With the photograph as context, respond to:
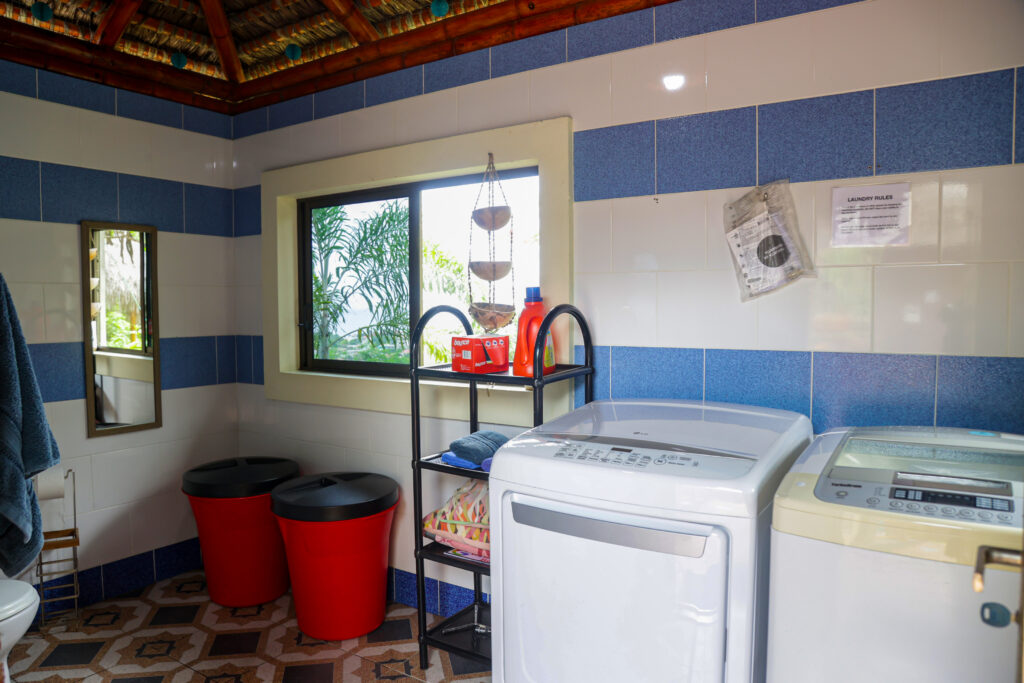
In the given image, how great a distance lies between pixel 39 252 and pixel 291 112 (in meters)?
1.16

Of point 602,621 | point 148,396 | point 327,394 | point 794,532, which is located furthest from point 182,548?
point 794,532

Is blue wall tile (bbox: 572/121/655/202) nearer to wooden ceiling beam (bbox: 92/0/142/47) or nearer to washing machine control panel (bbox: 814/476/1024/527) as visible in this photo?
washing machine control panel (bbox: 814/476/1024/527)

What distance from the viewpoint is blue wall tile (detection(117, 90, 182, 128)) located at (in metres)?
2.84

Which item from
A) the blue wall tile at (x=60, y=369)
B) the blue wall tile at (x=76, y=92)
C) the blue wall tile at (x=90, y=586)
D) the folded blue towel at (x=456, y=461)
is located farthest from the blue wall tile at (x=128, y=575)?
the blue wall tile at (x=76, y=92)

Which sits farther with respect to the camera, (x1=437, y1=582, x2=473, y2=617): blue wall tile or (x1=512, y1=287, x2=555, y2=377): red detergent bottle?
(x1=437, y1=582, x2=473, y2=617): blue wall tile

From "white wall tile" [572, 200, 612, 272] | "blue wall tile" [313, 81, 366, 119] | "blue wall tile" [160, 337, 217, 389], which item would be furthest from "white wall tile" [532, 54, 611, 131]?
"blue wall tile" [160, 337, 217, 389]

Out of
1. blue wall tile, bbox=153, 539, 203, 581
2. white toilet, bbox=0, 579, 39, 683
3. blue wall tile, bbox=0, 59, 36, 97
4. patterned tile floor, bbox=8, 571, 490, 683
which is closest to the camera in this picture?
white toilet, bbox=0, 579, 39, 683

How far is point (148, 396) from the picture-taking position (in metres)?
2.94

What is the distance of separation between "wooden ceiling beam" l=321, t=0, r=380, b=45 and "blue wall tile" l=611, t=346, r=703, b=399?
1.60 metres

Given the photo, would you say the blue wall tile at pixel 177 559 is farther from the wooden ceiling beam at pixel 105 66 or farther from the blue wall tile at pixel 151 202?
the wooden ceiling beam at pixel 105 66

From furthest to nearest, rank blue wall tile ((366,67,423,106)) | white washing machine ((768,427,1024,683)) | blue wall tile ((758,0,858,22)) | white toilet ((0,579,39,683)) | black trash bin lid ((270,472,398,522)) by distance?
blue wall tile ((366,67,423,106))
black trash bin lid ((270,472,398,522))
white toilet ((0,579,39,683))
blue wall tile ((758,0,858,22))
white washing machine ((768,427,1024,683))

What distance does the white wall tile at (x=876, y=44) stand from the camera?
1.67m

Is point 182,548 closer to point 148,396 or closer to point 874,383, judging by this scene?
point 148,396

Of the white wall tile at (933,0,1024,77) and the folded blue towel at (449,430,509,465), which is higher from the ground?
the white wall tile at (933,0,1024,77)
